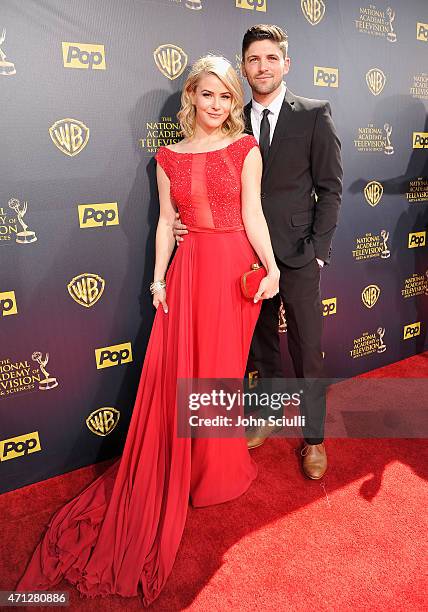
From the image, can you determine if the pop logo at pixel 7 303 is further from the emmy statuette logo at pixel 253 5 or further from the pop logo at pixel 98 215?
the emmy statuette logo at pixel 253 5

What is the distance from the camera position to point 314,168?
84.7 inches

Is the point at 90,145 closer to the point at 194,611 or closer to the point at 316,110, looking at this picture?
the point at 316,110

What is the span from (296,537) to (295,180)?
151cm

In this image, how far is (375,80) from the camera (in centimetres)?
296

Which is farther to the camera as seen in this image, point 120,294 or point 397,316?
point 397,316

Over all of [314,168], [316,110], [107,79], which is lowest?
[314,168]

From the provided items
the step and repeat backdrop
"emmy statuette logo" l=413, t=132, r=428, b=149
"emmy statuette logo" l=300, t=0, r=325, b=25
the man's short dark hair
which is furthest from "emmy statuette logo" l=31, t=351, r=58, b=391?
"emmy statuette logo" l=413, t=132, r=428, b=149

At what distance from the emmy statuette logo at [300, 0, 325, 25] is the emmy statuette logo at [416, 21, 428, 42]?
0.81 m

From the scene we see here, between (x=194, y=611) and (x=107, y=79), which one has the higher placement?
(x=107, y=79)

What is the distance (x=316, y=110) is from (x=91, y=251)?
3.91 ft

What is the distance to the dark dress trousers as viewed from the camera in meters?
2.11

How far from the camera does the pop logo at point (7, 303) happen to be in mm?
2182

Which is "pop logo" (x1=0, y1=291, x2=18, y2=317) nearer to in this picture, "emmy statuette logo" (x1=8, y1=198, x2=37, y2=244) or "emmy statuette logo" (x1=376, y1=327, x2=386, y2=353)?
"emmy statuette logo" (x1=8, y1=198, x2=37, y2=244)

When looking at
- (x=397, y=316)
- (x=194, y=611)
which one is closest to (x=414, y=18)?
(x=397, y=316)
